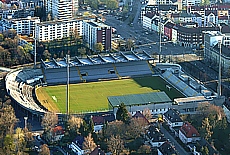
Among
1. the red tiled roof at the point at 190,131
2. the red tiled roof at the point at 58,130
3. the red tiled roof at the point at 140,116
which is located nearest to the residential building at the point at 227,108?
the red tiled roof at the point at 190,131

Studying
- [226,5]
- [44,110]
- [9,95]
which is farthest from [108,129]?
[226,5]

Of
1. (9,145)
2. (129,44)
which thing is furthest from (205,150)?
(129,44)

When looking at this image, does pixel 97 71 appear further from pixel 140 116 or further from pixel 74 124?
pixel 74 124

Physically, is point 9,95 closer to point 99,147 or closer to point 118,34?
point 99,147

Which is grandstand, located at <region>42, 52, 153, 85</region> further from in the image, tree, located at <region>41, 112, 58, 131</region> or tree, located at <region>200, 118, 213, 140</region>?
tree, located at <region>200, 118, 213, 140</region>

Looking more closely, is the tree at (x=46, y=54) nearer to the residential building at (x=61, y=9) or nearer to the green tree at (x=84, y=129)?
the residential building at (x=61, y=9)
